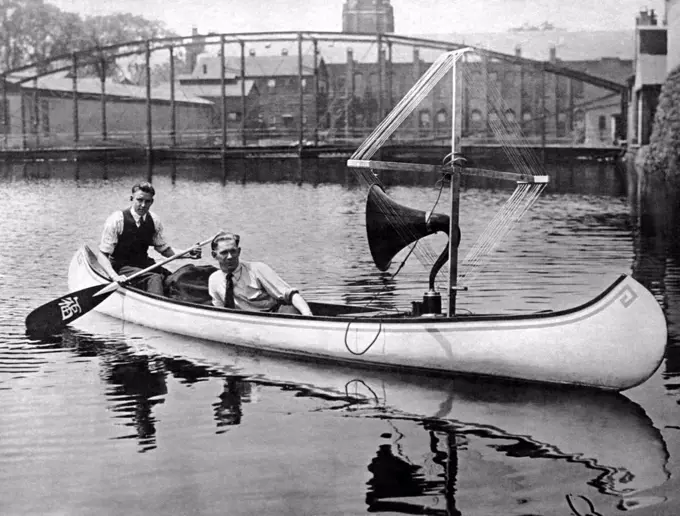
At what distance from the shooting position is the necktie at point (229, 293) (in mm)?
11922

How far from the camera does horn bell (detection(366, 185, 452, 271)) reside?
10.9m

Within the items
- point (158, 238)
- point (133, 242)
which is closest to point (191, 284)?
point (158, 238)

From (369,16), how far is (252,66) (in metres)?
57.4

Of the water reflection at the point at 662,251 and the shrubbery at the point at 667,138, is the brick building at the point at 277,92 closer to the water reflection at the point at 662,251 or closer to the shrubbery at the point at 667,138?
the shrubbery at the point at 667,138

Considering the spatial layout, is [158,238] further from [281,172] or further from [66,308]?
[281,172]

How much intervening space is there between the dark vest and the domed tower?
146 metres

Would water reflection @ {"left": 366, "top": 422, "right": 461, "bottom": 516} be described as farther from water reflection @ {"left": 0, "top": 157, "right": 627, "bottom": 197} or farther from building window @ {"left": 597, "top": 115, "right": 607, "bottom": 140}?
building window @ {"left": 597, "top": 115, "right": 607, "bottom": 140}

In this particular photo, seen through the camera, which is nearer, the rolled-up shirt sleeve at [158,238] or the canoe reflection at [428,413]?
the canoe reflection at [428,413]

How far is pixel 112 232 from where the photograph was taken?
44.8ft

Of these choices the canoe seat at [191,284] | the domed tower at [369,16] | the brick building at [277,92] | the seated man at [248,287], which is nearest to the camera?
the seated man at [248,287]

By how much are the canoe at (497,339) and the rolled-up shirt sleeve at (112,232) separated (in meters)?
2.06

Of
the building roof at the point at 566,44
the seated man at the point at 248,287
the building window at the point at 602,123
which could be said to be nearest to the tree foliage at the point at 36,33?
the building roof at the point at 566,44

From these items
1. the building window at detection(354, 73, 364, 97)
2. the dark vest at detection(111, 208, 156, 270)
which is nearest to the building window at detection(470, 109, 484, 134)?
the building window at detection(354, 73, 364, 97)

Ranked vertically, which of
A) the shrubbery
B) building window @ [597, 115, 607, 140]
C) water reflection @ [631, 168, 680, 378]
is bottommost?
water reflection @ [631, 168, 680, 378]
